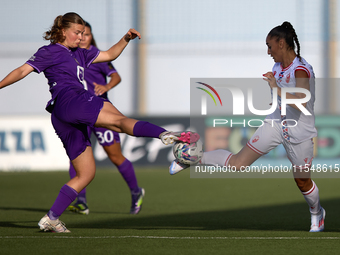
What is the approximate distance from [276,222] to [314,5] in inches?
482

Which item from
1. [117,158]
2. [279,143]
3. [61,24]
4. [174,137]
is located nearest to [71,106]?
[61,24]

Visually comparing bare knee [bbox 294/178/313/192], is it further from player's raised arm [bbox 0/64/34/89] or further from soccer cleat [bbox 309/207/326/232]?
player's raised arm [bbox 0/64/34/89]

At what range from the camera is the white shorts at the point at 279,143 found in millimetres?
4605

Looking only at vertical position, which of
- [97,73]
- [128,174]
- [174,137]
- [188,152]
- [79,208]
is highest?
[97,73]

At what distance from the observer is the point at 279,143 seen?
4742mm

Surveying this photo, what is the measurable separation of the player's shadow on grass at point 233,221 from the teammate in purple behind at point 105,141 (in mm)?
365

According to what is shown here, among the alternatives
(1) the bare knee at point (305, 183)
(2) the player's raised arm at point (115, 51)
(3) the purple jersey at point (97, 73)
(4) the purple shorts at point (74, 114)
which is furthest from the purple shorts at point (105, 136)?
(1) the bare knee at point (305, 183)

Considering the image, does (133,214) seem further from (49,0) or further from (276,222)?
(49,0)

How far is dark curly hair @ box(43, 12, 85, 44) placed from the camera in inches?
179

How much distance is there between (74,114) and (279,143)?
1.67 m

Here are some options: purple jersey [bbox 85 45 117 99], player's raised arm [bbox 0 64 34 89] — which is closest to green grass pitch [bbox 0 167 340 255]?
player's raised arm [bbox 0 64 34 89]

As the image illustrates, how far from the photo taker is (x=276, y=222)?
534 centimetres

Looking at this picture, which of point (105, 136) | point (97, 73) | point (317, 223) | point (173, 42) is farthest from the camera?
point (173, 42)

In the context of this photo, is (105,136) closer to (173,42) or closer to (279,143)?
(279,143)
